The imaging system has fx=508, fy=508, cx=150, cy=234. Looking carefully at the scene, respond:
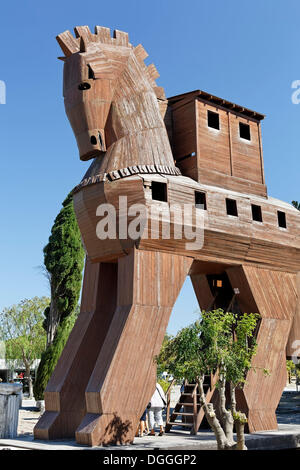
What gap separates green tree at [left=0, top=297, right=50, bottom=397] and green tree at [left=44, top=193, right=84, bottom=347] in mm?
17063

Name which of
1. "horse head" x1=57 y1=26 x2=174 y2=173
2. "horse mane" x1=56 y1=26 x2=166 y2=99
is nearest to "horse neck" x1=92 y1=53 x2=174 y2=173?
"horse head" x1=57 y1=26 x2=174 y2=173

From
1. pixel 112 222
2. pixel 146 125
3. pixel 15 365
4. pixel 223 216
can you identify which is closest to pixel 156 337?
pixel 112 222

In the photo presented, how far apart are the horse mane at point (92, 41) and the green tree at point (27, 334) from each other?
3183cm

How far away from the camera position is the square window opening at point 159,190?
45.8 feet

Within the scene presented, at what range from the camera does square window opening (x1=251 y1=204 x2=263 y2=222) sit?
16.2m

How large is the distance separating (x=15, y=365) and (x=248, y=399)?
37.5m

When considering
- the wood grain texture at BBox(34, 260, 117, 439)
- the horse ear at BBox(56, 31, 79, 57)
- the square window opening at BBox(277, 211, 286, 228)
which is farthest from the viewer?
the square window opening at BBox(277, 211, 286, 228)

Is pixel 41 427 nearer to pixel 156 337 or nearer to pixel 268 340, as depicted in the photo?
pixel 156 337

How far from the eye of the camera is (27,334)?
44219mm

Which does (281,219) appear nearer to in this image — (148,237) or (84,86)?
(148,237)

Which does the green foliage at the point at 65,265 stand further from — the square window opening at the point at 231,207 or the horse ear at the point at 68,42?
the horse ear at the point at 68,42

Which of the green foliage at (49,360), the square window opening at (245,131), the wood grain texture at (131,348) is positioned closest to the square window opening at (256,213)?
the square window opening at (245,131)

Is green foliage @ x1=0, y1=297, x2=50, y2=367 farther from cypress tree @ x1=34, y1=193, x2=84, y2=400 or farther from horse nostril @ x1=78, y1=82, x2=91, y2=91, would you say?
horse nostril @ x1=78, y1=82, x2=91, y2=91

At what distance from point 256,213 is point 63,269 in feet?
44.3
